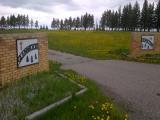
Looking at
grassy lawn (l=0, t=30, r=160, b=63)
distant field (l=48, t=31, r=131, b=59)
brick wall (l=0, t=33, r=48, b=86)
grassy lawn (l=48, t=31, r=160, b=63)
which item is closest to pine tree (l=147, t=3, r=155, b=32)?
distant field (l=48, t=31, r=131, b=59)

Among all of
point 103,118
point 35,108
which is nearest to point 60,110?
point 35,108

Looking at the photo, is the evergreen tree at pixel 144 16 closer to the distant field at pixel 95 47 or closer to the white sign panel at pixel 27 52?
the distant field at pixel 95 47

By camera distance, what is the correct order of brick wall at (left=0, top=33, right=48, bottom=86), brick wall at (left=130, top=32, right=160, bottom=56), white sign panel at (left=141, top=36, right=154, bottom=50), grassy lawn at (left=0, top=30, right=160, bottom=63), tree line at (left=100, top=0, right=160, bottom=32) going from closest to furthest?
brick wall at (left=0, top=33, right=48, bottom=86), grassy lawn at (left=0, top=30, right=160, bottom=63), brick wall at (left=130, top=32, right=160, bottom=56), white sign panel at (left=141, top=36, right=154, bottom=50), tree line at (left=100, top=0, right=160, bottom=32)

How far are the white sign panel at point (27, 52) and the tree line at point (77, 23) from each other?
128m

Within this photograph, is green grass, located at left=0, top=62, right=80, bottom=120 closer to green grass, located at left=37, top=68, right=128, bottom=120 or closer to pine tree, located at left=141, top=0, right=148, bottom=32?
green grass, located at left=37, top=68, right=128, bottom=120

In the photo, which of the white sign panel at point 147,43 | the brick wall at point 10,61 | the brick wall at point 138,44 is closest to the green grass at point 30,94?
the brick wall at point 10,61

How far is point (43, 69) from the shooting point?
10.9m

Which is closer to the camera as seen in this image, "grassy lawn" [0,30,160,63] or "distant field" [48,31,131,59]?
"grassy lawn" [0,30,160,63]

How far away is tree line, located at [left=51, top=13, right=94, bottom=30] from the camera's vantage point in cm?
13888

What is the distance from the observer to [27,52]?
31.3ft

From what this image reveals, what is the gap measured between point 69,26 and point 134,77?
149243 mm

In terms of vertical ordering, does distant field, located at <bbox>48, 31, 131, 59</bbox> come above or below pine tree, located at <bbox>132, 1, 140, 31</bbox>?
below

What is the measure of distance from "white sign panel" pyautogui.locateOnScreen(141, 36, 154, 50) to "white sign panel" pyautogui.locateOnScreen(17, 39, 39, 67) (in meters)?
10.6

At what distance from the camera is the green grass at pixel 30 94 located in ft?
19.2
